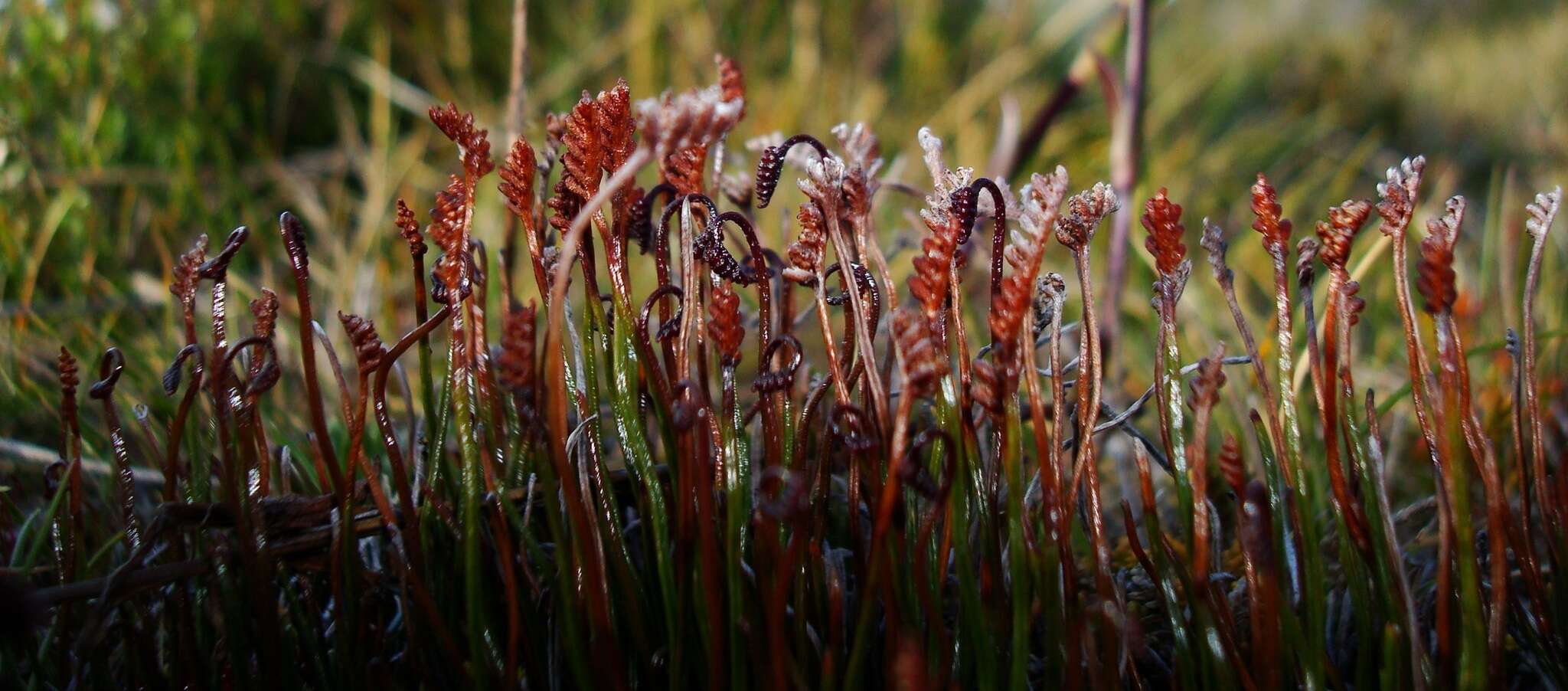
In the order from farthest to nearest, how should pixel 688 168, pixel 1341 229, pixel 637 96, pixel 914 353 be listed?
pixel 637 96 → pixel 688 168 → pixel 1341 229 → pixel 914 353

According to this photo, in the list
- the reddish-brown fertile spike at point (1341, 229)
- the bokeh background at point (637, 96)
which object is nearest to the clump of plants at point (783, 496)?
the reddish-brown fertile spike at point (1341, 229)

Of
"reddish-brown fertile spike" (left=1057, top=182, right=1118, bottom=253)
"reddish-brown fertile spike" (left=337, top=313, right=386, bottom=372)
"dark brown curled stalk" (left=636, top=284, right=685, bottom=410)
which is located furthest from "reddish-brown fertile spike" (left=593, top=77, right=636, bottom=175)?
"reddish-brown fertile spike" (left=1057, top=182, right=1118, bottom=253)

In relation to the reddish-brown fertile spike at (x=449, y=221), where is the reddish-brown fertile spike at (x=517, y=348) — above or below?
below

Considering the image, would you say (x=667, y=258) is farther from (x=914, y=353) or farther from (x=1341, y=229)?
(x=1341, y=229)

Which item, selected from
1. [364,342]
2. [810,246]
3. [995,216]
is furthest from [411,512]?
[995,216]

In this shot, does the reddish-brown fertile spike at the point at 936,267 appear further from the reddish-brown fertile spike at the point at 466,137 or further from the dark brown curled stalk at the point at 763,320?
the reddish-brown fertile spike at the point at 466,137

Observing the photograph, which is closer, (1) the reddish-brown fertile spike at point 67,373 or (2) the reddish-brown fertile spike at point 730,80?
(1) the reddish-brown fertile spike at point 67,373
